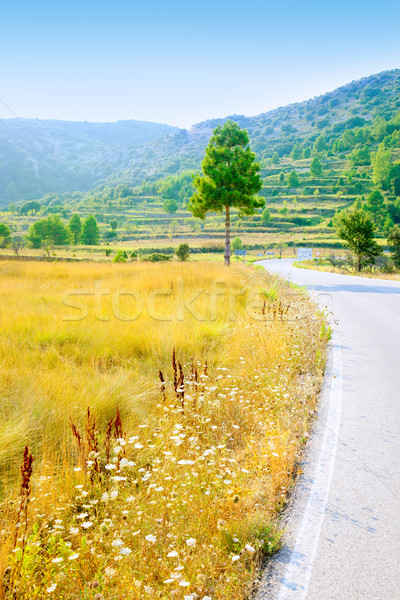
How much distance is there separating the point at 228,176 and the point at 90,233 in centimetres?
7379

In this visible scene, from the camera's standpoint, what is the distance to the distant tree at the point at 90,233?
314 feet

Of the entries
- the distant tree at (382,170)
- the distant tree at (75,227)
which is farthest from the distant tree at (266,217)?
the distant tree at (75,227)

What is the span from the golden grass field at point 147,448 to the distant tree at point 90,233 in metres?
91.6

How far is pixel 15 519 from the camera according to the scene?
8.87ft

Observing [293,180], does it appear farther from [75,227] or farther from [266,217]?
[75,227]

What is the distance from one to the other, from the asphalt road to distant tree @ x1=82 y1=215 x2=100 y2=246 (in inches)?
3773

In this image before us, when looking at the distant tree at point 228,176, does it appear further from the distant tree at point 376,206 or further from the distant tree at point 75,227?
the distant tree at point 376,206

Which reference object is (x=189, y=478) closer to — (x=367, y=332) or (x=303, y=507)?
(x=303, y=507)

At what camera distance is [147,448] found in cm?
371

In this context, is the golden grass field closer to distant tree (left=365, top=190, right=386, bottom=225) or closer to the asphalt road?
the asphalt road

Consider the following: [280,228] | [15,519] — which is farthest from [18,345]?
[280,228]

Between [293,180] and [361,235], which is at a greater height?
[293,180]

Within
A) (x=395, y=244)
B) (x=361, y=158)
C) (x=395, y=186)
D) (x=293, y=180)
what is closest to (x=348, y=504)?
(x=395, y=244)

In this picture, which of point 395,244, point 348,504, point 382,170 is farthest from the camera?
point 382,170
